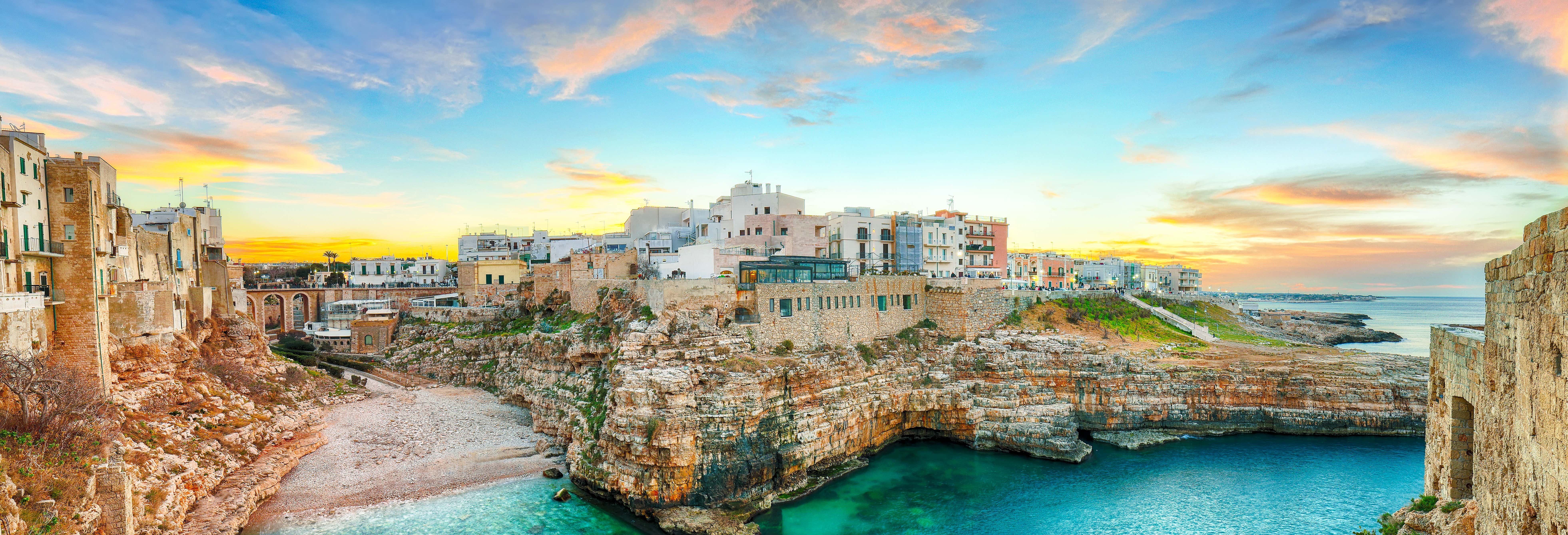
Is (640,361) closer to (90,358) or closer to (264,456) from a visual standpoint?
Result: (264,456)

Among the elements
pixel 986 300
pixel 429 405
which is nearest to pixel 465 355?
pixel 429 405

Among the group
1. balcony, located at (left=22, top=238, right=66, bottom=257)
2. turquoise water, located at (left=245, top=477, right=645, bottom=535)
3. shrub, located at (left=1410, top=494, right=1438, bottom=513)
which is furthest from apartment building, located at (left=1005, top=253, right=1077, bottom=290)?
balcony, located at (left=22, top=238, right=66, bottom=257)

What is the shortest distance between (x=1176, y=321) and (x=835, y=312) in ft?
90.1

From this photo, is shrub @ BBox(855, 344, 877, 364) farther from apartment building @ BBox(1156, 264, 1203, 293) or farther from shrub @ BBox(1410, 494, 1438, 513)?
apartment building @ BBox(1156, 264, 1203, 293)

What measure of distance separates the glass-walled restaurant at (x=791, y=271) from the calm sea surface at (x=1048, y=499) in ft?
29.7

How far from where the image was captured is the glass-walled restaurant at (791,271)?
30.9 metres

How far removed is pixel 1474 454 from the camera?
9.57 meters

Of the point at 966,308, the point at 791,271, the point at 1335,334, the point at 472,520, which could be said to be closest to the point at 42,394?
the point at 472,520

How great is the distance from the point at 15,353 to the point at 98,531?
19.3ft

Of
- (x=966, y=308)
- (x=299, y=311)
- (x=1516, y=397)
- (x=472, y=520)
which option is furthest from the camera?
(x=299, y=311)

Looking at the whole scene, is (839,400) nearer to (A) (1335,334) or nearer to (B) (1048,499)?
(B) (1048,499)

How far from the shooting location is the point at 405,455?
88.7 ft

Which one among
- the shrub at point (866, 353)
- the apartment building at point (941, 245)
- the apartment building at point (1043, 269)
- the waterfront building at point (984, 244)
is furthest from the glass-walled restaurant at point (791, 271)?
the apartment building at point (1043, 269)

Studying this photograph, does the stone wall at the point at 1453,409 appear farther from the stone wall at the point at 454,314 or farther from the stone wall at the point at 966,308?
the stone wall at the point at 454,314
